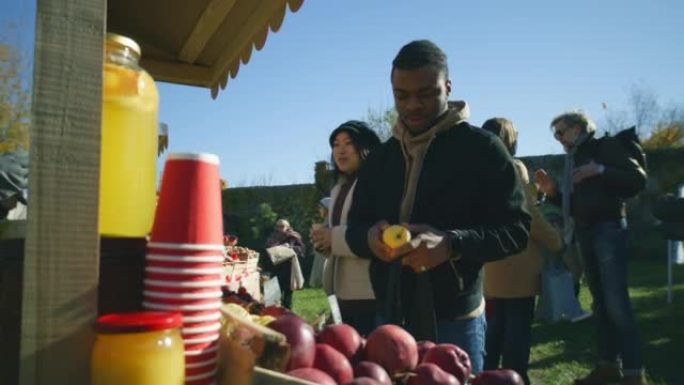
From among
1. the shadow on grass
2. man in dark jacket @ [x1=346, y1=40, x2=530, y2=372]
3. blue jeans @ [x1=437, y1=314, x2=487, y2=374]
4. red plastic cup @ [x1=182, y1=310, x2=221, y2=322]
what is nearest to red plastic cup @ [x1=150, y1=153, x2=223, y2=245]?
red plastic cup @ [x1=182, y1=310, x2=221, y2=322]

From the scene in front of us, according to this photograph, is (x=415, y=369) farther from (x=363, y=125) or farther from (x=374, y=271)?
(x=363, y=125)

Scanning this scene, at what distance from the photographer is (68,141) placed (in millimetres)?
749

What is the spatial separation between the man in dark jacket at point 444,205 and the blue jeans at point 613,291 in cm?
224

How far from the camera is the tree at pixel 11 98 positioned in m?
1.16

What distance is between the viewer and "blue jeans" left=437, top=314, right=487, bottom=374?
1.74 meters

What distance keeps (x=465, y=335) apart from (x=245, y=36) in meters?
1.69

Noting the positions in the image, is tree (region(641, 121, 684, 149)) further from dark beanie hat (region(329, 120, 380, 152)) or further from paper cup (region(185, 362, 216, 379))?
paper cup (region(185, 362, 216, 379))

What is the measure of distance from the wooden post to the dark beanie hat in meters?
2.37

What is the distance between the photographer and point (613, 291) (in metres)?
3.64

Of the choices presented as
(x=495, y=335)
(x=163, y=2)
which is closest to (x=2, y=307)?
(x=163, y=2)

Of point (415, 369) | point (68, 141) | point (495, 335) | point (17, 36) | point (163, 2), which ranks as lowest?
point (495, 335)

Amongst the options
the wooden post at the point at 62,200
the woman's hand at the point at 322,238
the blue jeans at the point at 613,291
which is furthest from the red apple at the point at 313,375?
the blue jeans at the point at 613,291

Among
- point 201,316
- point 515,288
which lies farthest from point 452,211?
point 515,288

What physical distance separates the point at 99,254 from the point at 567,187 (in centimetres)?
390
